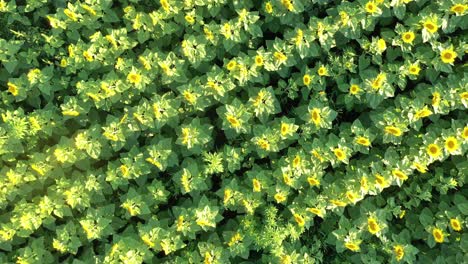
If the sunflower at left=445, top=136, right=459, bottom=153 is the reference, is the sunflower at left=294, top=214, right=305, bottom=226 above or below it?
below

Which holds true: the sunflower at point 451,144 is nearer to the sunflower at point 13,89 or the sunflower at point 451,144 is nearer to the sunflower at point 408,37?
the sunflower at point 408,37

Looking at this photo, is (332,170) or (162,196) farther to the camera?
(332,170)

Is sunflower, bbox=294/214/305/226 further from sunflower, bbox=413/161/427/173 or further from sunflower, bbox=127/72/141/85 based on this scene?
sunflower, bbox=127/72/141/85

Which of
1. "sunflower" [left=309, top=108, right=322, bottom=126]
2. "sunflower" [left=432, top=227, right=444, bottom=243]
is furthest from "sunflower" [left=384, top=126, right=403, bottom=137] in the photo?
"sunflower" [left=432, top=227, right=444, bottom=243]

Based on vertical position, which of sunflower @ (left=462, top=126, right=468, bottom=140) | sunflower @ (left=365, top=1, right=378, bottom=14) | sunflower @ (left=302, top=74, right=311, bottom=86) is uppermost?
sunflower @ (left=365, top=1, right=378, bottom=14)

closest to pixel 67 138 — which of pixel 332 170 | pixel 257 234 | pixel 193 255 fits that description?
pixel 193 255

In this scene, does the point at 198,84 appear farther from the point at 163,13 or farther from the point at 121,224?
the point at 121,224

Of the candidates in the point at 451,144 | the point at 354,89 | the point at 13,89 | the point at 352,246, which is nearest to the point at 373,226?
the point at 352,246

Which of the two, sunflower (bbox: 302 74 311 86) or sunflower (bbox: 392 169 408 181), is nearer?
sunflower (bbox: 392 169 408 181)
